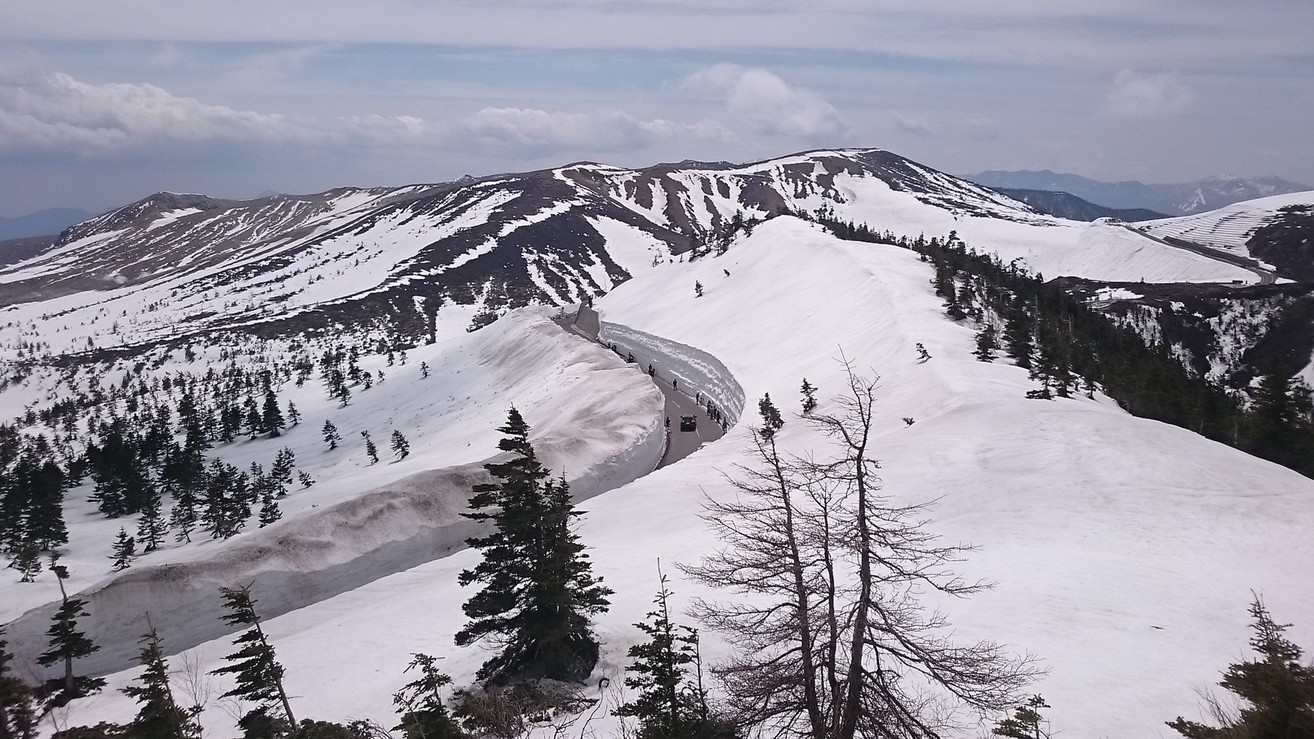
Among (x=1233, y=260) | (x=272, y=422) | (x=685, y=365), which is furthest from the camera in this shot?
(x=1233, y=260)

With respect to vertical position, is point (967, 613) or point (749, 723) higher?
point (749, 723)

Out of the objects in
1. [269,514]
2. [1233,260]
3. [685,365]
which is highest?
[1233,260]

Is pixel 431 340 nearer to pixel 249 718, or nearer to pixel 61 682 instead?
pixel 61 682

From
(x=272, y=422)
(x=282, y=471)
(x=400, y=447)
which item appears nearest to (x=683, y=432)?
(x=400, y=447)

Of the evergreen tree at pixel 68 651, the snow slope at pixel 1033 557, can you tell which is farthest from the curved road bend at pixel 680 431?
the evergreen tree at pixel 68 651

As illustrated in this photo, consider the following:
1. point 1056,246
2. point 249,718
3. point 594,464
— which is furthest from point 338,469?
point 1056,246

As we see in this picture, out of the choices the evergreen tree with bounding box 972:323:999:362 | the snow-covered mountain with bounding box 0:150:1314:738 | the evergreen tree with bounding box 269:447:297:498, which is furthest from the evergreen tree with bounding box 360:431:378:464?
the evergreen tree with bounding box 972:323:999:362

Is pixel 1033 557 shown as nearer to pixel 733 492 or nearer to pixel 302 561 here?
pixel 733 492
